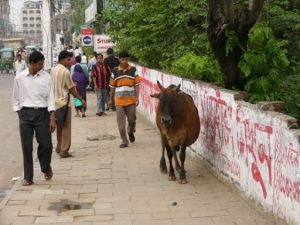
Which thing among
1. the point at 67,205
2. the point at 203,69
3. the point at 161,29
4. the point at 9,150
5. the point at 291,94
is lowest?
the point at 9,150

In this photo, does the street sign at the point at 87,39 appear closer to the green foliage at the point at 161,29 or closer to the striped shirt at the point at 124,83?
the green foliage at the point at 161,29

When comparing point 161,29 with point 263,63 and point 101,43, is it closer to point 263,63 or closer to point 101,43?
point 263,63

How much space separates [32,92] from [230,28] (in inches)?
120

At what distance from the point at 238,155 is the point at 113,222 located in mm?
2031

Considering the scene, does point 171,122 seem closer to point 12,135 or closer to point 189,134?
point 189,134

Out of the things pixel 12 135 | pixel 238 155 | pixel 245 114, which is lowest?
pixel 12 135

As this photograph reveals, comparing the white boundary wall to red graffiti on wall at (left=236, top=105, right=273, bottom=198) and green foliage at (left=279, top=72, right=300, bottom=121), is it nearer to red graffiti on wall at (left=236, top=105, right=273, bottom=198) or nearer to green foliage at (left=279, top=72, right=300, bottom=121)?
red graffiti on wall at (left=236, top=105, right=273, bottom=198)

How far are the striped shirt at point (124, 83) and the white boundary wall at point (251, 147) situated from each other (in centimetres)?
150

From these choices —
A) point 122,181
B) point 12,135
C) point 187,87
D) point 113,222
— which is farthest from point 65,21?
point 113,222

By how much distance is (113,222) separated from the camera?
695 centimetres

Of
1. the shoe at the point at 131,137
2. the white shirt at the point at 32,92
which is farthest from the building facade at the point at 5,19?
the white shirt at the point at 32,92

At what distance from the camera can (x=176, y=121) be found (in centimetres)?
894

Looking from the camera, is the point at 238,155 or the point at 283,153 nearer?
the point at 283,153

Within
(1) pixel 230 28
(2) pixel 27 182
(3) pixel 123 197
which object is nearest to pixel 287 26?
(1) pixel 230 28
